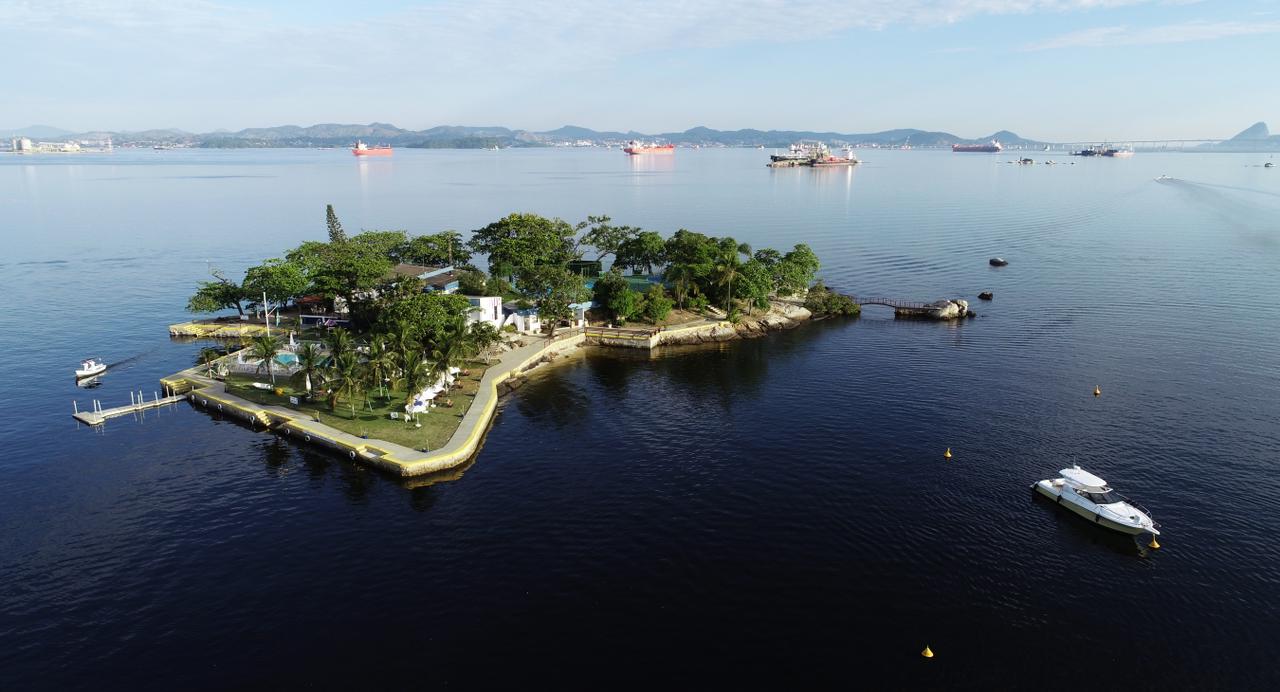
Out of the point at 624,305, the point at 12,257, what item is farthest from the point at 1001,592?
the point at 12,257

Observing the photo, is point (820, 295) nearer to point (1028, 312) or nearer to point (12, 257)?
point (1028, 312)

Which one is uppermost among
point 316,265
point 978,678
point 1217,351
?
point 316,265

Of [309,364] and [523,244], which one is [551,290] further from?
[309,364]

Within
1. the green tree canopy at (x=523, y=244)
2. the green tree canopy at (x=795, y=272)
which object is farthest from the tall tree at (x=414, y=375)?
the green tree canopy at (x=795, y=272)

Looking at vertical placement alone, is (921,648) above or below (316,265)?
below

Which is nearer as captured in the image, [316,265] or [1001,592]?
[1001,592]

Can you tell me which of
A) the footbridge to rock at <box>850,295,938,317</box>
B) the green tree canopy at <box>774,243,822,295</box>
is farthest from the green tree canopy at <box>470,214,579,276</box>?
the footbridge to rock at <box>850,295,938,317</box>

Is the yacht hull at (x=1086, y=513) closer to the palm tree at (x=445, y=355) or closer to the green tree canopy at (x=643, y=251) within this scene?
the palm tree at (x=445, y=355)
